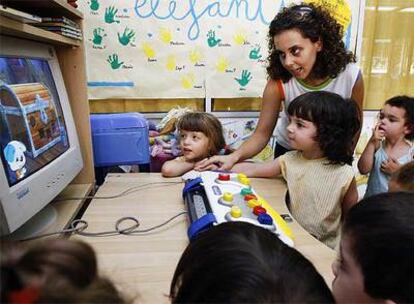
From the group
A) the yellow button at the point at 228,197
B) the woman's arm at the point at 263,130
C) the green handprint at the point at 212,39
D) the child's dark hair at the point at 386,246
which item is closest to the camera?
the child's dark hair at the point at 386,246

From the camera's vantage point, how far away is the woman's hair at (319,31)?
1209mm

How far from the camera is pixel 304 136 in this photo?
1.14m

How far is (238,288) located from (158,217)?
0.61 m

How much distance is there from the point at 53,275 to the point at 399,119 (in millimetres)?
1756

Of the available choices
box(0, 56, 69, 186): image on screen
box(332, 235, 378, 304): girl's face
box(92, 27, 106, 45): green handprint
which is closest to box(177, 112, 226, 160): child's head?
box(0, 56, 69, 186): image on screen

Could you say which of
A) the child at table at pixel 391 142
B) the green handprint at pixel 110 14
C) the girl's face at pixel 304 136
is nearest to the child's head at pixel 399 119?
the child at table at pixel 391 142

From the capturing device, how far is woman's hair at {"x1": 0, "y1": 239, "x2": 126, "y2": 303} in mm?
222

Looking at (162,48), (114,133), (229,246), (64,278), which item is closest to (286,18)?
(114,133)

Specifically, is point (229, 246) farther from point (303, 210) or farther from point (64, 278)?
point (303, 210)

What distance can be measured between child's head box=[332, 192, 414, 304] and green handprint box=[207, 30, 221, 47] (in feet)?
5.15

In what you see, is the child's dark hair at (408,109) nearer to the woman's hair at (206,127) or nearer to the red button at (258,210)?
the woman's hair at (206,127)

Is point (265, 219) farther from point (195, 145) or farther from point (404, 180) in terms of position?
point (195, 145)

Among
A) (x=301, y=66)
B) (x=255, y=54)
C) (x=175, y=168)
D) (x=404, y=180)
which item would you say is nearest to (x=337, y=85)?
(x=301, y=66)

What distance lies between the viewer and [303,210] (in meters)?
1.12
